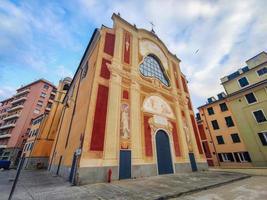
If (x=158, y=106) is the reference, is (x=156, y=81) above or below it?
above

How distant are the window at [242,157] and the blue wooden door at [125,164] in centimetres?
2139

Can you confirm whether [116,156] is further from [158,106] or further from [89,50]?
[89,50]

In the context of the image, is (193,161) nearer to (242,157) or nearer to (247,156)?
(247,156)

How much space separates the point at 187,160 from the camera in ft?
46.1

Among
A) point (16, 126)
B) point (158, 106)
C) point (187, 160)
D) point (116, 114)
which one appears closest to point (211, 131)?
point (187, 160)

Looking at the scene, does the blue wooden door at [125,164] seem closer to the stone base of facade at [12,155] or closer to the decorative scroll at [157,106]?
the decorative scroll at [157,106]

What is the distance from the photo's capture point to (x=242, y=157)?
21719 millimetres

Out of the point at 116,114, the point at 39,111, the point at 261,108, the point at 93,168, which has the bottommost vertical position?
the point at 93,168

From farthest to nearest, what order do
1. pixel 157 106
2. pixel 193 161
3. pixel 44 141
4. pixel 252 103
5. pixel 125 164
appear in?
1. pixel 44 141
2. pixel 252 103
3. pixel 193 161
4. pixel 157 106
5. pixel 125 164

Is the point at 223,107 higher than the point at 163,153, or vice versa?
the point at 223,107

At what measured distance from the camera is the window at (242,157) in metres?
21.1

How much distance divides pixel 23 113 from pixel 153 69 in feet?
145

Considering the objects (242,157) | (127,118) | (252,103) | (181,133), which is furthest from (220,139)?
(127,118)

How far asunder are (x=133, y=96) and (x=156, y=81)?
187 inches
